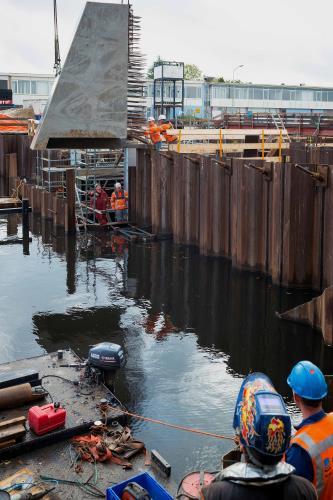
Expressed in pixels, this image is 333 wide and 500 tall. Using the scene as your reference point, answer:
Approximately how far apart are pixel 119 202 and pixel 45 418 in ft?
52.2

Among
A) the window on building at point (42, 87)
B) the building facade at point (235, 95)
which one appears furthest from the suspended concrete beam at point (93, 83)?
the window on building at point (42, 87)

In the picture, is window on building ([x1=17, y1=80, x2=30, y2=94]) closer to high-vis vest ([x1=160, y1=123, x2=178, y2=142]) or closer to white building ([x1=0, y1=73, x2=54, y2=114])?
white building ([x1=0, y1=73, x2=54, y2=114])

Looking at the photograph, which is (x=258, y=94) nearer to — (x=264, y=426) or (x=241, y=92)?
(x=241, y=92)

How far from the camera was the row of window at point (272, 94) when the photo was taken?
73.0 metres

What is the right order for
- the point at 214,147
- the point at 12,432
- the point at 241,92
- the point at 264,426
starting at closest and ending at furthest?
the point at 264,426, the point at 12,432, the point at 214,147, the point at 241,92

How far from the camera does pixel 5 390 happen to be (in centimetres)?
775

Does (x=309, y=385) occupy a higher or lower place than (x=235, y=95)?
lower

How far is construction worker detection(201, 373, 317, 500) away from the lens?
2.88 meters

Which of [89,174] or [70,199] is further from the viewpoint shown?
[89,174]

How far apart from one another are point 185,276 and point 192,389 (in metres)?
6.97

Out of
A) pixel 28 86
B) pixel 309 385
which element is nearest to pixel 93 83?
pixel 309 385

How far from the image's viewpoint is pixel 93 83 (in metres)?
18.1

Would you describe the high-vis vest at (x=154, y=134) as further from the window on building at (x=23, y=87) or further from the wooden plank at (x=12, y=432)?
the window on building at (x=23, y=87)

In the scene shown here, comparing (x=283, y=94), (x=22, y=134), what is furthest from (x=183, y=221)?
(x=283, y=94)
